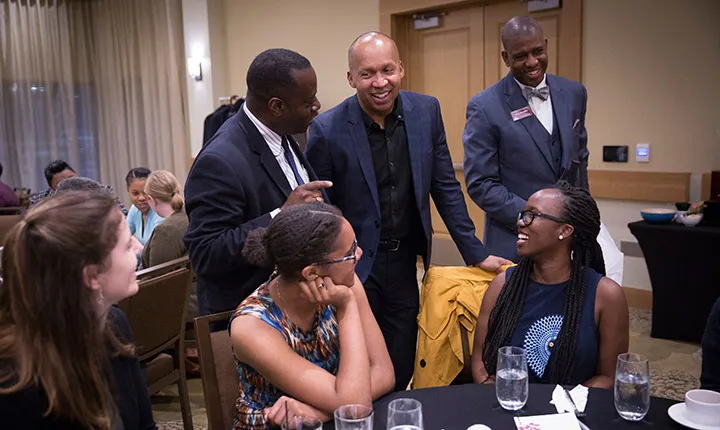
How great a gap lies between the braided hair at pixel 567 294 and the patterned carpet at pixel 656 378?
1.58 meters

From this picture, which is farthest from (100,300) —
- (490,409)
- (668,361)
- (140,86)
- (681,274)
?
(140,86)

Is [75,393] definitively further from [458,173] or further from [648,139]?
[458,173]

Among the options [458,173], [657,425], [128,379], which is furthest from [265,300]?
[458,173]

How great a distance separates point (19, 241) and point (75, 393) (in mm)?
274

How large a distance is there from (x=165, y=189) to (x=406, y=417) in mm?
2625

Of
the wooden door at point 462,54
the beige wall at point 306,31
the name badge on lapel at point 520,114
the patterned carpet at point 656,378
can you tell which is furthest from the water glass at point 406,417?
the beige wall at point 306,31

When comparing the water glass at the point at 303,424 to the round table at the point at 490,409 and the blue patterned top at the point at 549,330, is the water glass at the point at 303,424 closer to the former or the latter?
the round table at the point at 490,409

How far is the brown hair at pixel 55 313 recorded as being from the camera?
1.12m

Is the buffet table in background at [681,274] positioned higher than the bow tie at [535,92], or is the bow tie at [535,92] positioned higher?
the bow tie at [535,92]

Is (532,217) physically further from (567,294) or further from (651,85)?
(651,85)

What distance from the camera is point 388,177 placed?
2471mm

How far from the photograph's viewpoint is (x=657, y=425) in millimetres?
1401

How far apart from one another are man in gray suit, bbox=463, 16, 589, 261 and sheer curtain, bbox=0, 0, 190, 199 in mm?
5667

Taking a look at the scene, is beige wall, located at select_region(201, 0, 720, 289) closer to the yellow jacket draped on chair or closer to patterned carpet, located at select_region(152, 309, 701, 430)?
patterned carpet, located at select_region(152, 309, 701, 430)
